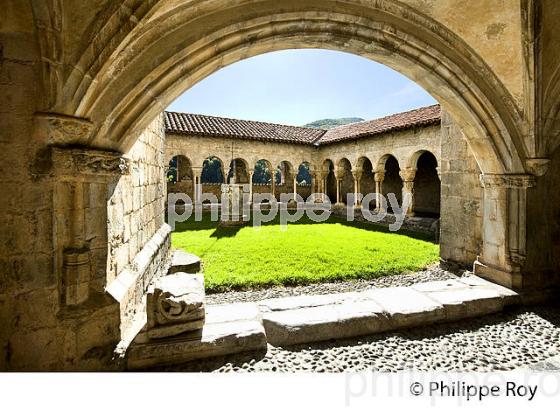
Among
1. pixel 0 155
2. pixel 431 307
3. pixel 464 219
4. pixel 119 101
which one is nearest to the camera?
pixel 0 155

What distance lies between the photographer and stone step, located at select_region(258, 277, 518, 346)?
2438 mm

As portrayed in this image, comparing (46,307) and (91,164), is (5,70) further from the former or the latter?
(46,307)

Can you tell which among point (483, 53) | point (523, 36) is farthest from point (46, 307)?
point (523, 36)

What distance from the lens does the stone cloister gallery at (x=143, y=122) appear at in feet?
5.81

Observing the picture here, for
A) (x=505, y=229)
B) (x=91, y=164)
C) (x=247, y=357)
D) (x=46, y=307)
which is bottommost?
(x=247, y=357)

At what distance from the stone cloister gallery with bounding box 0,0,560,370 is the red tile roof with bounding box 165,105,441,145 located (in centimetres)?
681

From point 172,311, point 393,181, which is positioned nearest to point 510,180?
point 172,311

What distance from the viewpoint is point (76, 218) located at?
1.92 meters

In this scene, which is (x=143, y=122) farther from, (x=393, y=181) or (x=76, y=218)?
(x=393, y=181)

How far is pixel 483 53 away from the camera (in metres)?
3.00

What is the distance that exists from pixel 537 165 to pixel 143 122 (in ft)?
15.0

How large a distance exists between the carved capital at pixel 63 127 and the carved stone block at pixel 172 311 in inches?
51.6

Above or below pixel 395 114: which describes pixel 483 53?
below

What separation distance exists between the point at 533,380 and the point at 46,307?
11.5ft
